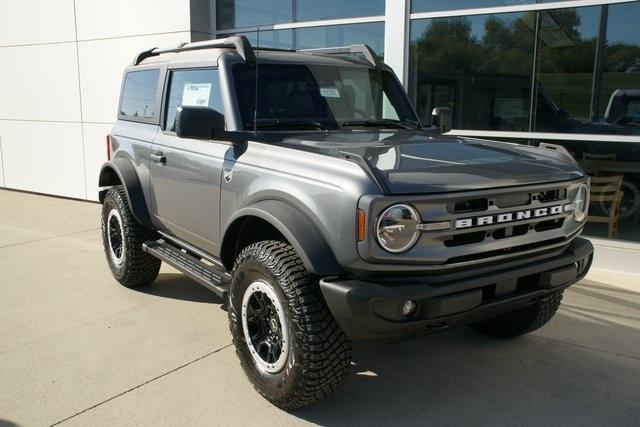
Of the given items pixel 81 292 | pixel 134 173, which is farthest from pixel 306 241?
pixel 81 292

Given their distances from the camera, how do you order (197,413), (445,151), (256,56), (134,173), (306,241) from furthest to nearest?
(134,173) → (256,56) → (445,151) → (197,413) → (306,241)

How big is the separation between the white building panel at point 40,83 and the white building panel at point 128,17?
542mm

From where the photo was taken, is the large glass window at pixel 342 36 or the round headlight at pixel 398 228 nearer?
the round headlight at pixel 398 228

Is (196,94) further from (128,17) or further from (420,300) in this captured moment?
(128,17)

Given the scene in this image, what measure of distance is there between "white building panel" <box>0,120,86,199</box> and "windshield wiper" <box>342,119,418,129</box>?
7.13 metres

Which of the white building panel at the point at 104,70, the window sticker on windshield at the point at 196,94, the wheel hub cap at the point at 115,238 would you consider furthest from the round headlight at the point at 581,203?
the white building panel at the point at 104,70

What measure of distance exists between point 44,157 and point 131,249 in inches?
258

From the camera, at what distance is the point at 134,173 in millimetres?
4887

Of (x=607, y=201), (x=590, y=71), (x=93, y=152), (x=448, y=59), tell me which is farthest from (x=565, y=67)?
(x=93, y=152)

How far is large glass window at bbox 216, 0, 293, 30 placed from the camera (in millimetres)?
8336

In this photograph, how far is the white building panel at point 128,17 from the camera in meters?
8.62

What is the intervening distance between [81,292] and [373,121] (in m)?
3.02

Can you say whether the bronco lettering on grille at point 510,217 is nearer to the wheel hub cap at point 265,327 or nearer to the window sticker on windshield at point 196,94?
the wheel hub cap at point 265,327

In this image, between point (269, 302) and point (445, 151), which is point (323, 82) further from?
point (269, 302)
